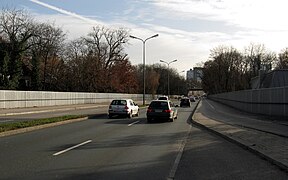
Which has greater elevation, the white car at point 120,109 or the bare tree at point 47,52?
the bare tree at point 47,52

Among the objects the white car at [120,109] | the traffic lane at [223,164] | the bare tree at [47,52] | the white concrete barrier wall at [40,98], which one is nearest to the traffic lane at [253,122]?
the traffic lane at [223,164]

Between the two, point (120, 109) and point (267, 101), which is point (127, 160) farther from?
point (267, 101)

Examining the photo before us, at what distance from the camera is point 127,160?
35.5 feet

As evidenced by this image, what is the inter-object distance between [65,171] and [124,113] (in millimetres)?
23493

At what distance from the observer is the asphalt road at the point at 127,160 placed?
8828mm

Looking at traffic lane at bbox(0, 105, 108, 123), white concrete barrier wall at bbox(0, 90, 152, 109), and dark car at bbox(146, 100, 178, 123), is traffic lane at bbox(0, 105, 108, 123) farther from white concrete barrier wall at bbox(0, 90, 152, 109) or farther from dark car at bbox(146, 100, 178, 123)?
dark car at bbox(146, 100, 178, 123)

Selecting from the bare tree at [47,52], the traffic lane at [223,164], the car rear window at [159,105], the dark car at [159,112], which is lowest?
the traffic lane at [223,164]

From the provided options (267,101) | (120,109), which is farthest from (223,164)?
(267,101)

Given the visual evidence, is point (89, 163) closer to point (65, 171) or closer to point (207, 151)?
point (65, 171)

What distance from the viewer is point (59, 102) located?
55156mm

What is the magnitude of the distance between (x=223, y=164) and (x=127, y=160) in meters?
2.53

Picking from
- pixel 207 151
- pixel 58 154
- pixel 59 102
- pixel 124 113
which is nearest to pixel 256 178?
pixel 207 151

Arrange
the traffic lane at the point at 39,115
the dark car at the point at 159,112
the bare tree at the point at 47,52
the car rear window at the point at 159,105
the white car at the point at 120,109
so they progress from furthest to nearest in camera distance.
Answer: the bare tree at the point at 47,52, the white car at the point at 120,109, the car rear window at the point at 159,105, the dark car at the point at 159,112, the traffic lane at the point at 39,115

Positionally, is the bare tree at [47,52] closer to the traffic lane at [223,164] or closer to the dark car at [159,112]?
the dark car at [159,112]
